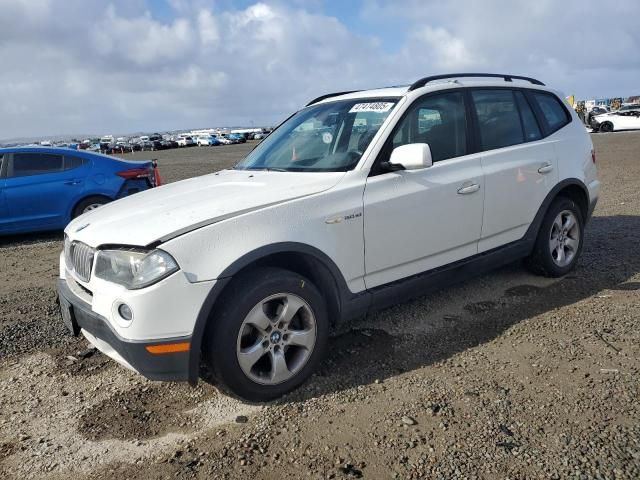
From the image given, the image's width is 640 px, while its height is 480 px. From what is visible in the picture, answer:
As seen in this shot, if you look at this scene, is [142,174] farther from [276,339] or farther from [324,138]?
[276,339]

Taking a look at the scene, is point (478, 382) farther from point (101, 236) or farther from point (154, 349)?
point (101, 236)

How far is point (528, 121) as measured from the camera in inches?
194

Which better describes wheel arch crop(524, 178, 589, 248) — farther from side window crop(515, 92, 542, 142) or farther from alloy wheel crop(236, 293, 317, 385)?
alloy wheel crop(236, 293, 317, 385)

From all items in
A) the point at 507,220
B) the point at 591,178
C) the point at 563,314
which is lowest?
the point at 563,314

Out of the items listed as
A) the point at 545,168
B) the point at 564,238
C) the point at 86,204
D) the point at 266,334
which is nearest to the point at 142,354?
the point at 266,334

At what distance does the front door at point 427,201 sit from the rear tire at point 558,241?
104 cm

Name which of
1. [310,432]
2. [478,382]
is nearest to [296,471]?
[310,432]

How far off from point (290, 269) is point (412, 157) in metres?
1.08

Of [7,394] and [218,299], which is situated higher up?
[218,299]

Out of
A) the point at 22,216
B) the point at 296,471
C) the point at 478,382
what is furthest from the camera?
the point at 22,216

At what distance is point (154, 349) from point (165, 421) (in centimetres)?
54

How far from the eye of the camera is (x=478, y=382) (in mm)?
3361

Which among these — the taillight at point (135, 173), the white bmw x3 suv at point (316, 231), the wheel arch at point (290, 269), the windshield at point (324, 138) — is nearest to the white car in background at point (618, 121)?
the taillight at point (135, 173)

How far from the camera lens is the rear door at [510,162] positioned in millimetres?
4391
